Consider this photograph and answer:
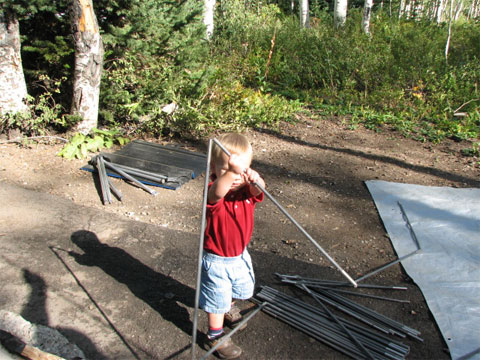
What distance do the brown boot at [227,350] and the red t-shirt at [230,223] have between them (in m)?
0.59

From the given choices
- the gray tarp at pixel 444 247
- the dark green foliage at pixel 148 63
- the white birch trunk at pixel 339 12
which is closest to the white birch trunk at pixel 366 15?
the white birch trunk at pixel 339 12

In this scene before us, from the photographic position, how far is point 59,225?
411cm

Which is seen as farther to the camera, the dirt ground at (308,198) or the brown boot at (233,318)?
the dirt ground at (308,198)

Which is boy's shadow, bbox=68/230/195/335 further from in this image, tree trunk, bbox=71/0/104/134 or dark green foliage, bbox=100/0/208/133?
dark green foliage, bbox=100/0/208/133

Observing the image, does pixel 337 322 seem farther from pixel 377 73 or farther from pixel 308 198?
pixel 377 73

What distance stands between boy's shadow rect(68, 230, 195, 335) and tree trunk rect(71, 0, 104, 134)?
297 centimetres

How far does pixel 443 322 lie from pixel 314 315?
3.23ft

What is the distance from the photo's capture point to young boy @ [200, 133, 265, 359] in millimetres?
2371

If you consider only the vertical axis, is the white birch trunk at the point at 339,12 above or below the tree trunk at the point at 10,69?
above

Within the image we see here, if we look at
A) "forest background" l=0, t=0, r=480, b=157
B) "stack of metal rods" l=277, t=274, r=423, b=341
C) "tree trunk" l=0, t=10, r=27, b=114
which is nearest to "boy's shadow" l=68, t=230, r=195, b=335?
"stack of metal rods" l=277, t=274, r=423, b=341

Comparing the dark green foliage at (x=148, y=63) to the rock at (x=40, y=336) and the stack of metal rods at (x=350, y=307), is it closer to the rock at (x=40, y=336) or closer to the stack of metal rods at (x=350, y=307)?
the stack of metal rods at (x=350, y=307)

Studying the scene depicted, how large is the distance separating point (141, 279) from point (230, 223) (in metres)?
1.30

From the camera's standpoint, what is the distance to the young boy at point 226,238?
2371mm

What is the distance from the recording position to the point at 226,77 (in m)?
8.59
